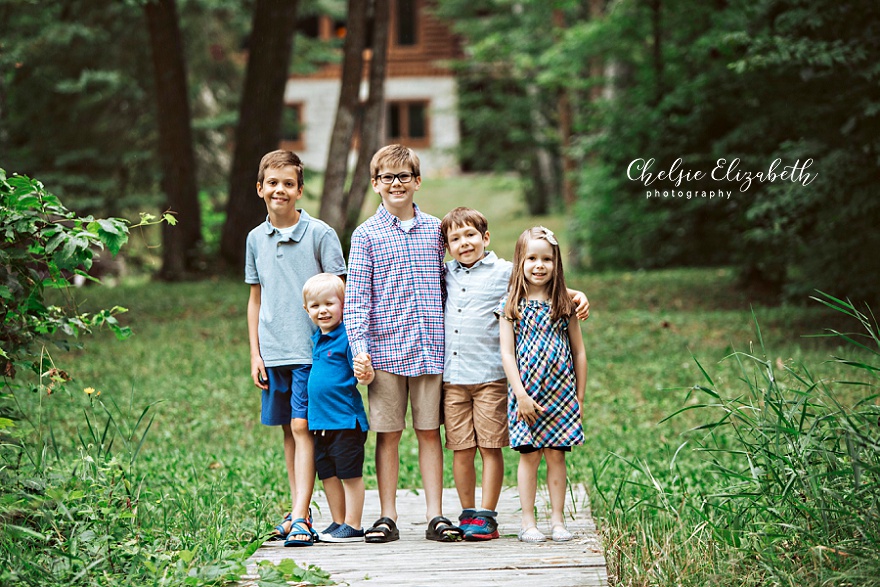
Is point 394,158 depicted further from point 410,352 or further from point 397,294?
point 410,352

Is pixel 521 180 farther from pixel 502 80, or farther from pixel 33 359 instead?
pixel 33 359

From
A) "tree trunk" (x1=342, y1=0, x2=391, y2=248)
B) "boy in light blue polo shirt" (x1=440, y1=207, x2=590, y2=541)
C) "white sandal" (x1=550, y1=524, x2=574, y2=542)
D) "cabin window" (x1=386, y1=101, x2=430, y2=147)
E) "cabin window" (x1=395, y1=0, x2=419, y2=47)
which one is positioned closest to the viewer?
"white sandal" (x1=550, y1=524, x2=574, y2=542)

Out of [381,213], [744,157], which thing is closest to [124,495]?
[381,213]

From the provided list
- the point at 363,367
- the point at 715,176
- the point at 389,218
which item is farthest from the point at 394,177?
the point at 715,176

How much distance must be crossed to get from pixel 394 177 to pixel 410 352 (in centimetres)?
84

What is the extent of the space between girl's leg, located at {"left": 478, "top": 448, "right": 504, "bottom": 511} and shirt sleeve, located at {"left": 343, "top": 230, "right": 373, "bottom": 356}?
76 cm

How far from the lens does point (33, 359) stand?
15.8 feet

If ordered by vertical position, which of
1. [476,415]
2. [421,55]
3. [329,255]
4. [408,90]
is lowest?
[476,415]

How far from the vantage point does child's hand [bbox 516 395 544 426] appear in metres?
4.72

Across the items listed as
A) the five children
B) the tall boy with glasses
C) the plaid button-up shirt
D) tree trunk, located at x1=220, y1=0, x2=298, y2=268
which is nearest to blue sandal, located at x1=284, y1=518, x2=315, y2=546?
the five children

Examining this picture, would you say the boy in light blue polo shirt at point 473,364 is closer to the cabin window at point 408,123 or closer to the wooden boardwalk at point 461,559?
the wooden boardwalk at point 461,559

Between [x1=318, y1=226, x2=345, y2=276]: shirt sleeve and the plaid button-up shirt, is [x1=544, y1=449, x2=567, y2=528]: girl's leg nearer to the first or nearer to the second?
the plaid button-up shirt

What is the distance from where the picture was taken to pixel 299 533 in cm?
476

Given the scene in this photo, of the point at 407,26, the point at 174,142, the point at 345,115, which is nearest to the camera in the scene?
the point at 345,115
